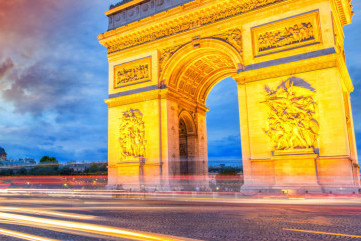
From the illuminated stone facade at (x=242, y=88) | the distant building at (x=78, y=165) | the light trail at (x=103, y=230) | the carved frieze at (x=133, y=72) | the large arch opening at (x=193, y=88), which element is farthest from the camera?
the distant building at (x=78, y=165)

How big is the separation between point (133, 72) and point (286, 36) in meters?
10.7

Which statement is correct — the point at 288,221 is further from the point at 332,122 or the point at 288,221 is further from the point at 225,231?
the point at 332,122

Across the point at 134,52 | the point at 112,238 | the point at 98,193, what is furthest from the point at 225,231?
the point at 134,52

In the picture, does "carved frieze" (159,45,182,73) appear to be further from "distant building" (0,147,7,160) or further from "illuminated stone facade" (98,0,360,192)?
"distant building" (0,147,7,160)

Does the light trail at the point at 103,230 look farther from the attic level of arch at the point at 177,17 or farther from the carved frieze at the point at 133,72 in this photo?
the attic level of arch at the point at 177,17

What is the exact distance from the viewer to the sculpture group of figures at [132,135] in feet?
65.5

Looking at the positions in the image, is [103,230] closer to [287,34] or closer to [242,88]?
[242,88]

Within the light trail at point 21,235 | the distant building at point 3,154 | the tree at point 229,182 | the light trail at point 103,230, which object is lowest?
the tree at point 229,182

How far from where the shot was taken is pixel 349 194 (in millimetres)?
13281

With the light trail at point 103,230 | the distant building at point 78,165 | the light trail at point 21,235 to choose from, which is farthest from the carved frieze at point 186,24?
the distant building at point 78,165

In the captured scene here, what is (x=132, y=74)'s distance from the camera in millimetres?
21812

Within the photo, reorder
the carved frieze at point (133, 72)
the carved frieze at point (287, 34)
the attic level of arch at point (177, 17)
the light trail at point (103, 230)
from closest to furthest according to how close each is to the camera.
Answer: the light trail at point (103, 230) → the carved frieze at point (287, 34) → the attic level of arch at point (177, 17) → the carved frieze at point (133, 72)

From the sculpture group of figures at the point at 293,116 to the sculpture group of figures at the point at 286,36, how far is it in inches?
88.3

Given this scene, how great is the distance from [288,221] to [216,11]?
15.5 meters
